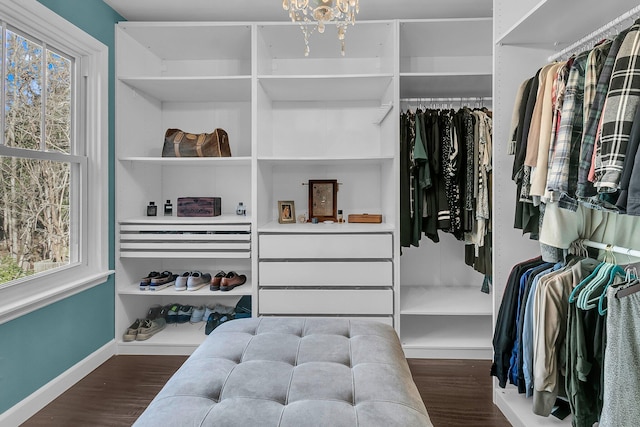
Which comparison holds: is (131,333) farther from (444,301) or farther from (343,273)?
(444,301)

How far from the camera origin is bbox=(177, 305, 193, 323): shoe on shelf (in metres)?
3.15

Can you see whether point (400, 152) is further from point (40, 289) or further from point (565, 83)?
point (40, 289)

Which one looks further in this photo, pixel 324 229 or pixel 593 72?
pixel 324 229

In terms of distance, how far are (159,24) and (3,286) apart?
1807 millimetres

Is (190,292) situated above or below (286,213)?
below

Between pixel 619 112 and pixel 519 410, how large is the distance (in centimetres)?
142

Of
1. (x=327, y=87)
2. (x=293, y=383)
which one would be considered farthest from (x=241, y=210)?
(x=293, y=383)

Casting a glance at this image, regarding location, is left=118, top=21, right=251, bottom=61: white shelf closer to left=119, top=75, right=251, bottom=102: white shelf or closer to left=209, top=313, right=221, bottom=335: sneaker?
left=119, top=75, right=251, bottom=102: white shelf

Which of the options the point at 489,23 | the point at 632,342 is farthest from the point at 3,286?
the point at 489,23

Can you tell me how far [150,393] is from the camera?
2268mm

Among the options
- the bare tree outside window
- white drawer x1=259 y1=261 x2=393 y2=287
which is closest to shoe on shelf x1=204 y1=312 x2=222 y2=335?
white drawer x1=259 y1=261 x2=393 y2=287

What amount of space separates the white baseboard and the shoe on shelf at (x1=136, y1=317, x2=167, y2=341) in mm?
177

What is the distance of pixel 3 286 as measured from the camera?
1.95m

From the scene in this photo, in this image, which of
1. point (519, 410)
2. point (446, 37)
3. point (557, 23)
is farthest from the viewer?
point (446, 37)
